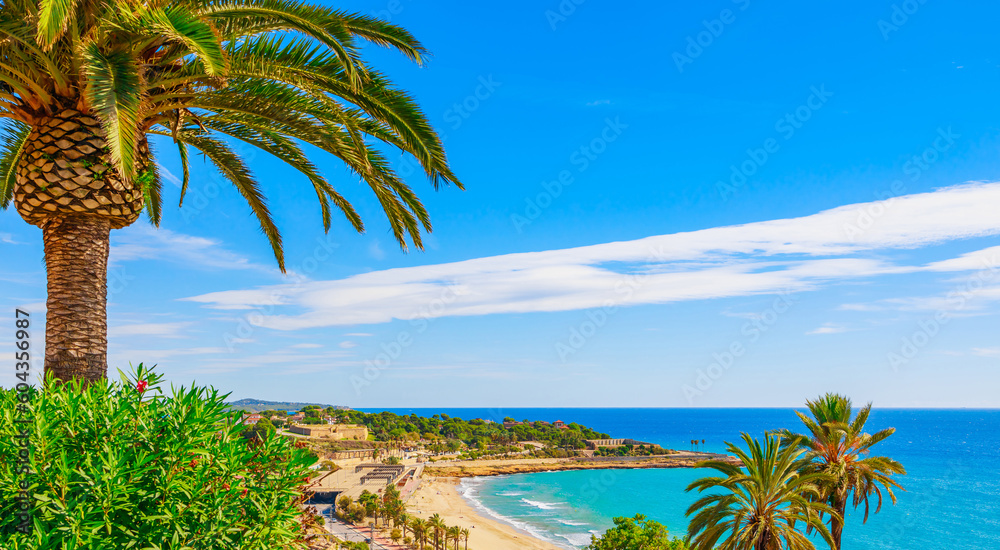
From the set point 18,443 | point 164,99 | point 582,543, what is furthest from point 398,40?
point 582,543

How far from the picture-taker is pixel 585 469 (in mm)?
123500

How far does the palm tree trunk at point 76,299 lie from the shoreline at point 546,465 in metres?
99.5

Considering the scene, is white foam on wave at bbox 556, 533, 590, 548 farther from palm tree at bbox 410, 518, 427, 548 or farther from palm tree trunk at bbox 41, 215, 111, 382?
palm tree trunk at bbox 41, 215, 111, 382

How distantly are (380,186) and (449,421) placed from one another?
531 feet

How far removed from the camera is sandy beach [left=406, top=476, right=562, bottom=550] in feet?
183

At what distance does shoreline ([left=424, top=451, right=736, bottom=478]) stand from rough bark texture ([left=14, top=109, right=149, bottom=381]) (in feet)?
327

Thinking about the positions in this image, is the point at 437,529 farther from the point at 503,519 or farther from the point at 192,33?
the point at 192,33

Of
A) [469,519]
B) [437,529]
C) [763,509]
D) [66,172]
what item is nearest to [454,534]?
[437,529]

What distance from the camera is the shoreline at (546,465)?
355 ft

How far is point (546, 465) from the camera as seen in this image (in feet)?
398

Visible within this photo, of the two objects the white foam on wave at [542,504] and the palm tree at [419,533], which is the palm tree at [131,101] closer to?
the palm tree at [419,533]

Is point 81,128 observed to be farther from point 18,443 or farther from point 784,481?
point 784,481

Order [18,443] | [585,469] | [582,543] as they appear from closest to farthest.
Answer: [18,443], [582,543], [585,469]

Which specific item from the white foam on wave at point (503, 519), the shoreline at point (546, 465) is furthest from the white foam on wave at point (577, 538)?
the shoreline at point (546, 465)
